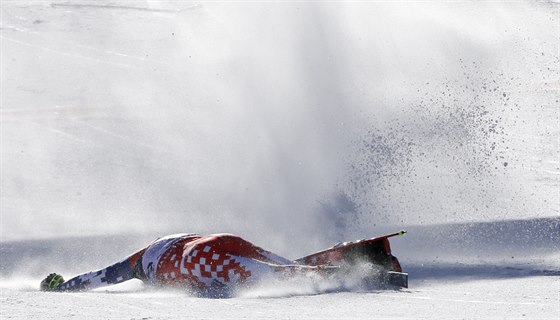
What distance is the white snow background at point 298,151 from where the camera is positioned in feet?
25.1

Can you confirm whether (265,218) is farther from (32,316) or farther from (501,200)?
(32,316)

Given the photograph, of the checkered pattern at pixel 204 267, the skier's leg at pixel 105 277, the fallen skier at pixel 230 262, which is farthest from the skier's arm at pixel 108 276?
the checkered pattern at pixel 204 267

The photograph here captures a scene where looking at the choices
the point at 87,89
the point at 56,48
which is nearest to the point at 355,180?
the point at 87,89

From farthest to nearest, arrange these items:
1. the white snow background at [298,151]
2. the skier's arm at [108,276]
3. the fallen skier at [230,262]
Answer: the skier's arm at [108,276], the white snow background at [298,151], the fallen skier at [230,262]

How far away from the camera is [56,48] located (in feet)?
65.7

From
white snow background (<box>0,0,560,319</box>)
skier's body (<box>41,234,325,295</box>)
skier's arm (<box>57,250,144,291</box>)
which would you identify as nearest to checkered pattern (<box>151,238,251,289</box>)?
skier's body (<box>41,234,325,295</box>)

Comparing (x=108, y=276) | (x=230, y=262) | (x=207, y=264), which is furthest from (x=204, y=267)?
(x=108, y=276)

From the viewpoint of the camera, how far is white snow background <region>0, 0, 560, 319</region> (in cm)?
765

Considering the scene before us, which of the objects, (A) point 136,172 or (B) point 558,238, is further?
(A) point 136,172

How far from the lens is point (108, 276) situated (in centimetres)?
809

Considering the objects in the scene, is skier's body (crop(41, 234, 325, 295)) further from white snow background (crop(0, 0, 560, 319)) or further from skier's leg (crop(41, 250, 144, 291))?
white snow background (crop(0, 0, 560, 319))

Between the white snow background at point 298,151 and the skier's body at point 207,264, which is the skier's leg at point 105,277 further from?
the white snow background at point 298,151

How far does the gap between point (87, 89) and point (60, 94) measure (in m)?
0.43

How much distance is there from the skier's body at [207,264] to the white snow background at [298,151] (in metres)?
0.14
